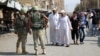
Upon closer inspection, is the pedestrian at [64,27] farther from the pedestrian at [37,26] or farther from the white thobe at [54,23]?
the pedestrian at [37,26]

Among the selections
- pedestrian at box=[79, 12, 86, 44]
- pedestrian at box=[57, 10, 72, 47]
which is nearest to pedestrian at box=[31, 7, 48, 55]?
pedestrian at box=[57, 10, 72, 47]

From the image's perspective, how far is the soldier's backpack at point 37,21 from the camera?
14500 millimetres

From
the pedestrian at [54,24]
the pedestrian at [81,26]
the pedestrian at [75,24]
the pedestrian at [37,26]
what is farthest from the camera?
the pedestrian at [81,26]

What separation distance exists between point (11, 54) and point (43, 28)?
161cm

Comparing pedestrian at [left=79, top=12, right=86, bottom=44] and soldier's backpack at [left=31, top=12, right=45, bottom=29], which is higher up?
soldier's backpack at [left=31, top=12, right=45, bottom=29]

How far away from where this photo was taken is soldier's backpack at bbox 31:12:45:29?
14500 mm

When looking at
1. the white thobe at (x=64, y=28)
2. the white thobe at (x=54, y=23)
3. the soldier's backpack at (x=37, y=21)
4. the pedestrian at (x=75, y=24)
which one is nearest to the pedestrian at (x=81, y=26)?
the pedestrian at (x=75, y=24)

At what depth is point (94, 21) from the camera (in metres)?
26.2

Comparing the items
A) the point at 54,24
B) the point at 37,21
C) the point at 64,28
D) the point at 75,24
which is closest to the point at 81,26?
the point at 75,24

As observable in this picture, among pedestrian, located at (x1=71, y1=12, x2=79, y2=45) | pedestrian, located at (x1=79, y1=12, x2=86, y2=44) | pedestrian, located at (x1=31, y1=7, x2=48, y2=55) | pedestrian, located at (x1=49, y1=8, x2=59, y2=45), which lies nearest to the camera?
pedestrian, located at (x1=31, y1=7, x2=48, y2=55)

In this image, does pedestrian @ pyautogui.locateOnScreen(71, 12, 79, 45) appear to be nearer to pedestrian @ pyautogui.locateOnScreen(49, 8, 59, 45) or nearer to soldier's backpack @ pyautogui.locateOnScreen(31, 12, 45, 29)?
pedestrian @ pyautogui.locateOnScreen(49, 8, 59, 45)

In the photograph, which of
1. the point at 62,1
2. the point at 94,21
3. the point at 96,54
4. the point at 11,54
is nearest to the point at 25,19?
the point at 11,54

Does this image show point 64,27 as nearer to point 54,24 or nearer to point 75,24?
point 54,24

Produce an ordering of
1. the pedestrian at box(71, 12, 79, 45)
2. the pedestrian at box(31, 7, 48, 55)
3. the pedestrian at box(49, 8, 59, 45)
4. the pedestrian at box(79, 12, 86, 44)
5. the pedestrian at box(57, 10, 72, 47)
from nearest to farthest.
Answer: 1. the pedestrian at box(31, 7, 48, 55)
2. the pedestrian at box(57, 10, 72, 47)
3. the pedestrian at box(49, 8, 59, 45)
4. the pedestrian at box(71, 12, 79, 45)
5. the pedestrian at box(79, 12, 86, 44)
